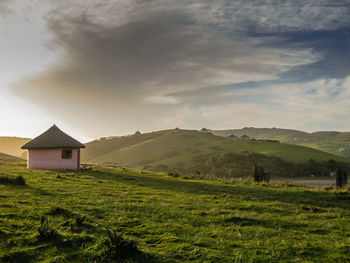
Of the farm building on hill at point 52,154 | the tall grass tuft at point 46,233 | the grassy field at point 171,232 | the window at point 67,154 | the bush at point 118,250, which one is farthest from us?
the window at point 67,154

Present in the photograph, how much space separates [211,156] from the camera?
80312mm

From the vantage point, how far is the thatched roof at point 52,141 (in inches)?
1449

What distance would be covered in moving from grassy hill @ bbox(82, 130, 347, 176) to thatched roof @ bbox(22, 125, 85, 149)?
110 feet

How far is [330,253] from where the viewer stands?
21.4 feet

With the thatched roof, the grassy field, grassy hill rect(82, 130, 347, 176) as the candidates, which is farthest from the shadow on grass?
grassy hill rect(82, 130, 347, 176)

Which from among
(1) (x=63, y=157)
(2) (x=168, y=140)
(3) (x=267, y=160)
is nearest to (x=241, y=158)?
(3) (x=267, y=160)

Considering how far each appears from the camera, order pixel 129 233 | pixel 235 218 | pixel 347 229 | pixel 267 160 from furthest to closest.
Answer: pixel 267 160
pixel 235 218
pixel 347 229
pixel 129 233

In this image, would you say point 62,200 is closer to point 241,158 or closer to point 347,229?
point 347,229

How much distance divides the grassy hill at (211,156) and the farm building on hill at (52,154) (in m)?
33.5

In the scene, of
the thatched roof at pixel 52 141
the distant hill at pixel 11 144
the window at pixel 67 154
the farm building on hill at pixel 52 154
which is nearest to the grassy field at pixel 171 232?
the thatched roof at pixel 52 141

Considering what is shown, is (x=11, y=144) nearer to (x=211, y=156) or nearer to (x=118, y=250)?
(x=211, y=156)

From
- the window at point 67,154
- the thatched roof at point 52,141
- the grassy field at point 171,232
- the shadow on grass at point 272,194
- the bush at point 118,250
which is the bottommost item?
the shadow on grass at point 272,194

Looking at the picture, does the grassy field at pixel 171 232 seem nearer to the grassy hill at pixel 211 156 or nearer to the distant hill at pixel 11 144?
the grassy hill at pixel 211 156

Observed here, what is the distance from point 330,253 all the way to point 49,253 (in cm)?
663
